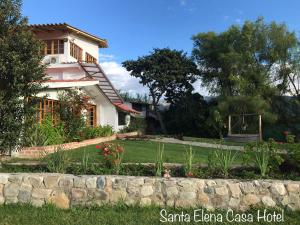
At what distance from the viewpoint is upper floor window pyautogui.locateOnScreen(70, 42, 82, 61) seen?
24397 millimetres

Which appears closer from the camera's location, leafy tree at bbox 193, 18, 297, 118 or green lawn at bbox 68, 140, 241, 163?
green lawn at bbox 68, 140, 241, 163

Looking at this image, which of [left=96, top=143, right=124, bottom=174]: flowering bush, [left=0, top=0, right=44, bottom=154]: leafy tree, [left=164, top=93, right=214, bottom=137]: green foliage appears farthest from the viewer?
[left=164, top=93, right=214, bottom=137]: green foliage

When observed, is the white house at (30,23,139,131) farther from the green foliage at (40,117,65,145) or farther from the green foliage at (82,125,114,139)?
the green foliage at (40,117,65,145)

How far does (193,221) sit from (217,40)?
2838 cm

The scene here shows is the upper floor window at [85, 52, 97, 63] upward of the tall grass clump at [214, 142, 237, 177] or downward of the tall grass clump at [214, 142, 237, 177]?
upward

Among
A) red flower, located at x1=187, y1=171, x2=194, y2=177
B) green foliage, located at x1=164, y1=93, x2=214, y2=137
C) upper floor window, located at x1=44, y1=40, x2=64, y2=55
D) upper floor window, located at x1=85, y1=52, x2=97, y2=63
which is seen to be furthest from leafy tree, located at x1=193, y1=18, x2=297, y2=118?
red flower, located at x1=187, y1=171, x2=194, y2=177

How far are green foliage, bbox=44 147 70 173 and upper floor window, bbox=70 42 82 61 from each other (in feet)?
55.0

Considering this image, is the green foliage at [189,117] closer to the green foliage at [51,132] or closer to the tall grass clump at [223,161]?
the green foliage at [51,132]

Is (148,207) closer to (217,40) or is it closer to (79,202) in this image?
(79,202)

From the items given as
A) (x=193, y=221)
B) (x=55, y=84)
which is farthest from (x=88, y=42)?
(x=193, y=221)

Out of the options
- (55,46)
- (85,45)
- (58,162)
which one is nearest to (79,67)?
(55,46)

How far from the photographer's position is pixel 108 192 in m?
7.32

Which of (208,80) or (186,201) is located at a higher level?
(208,80)

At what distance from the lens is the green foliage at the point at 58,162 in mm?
8148
